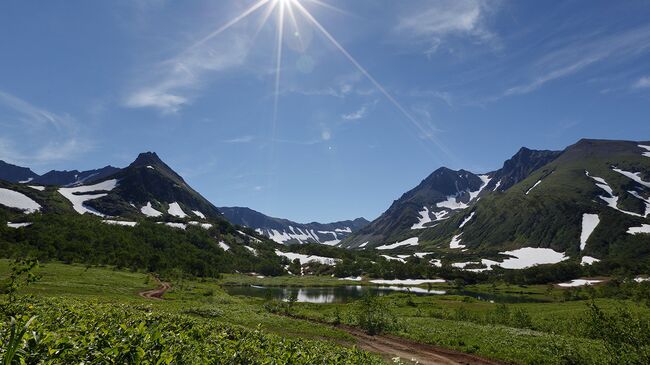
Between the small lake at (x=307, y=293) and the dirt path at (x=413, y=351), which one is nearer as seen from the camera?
the dirt path at (x=413, y=351)

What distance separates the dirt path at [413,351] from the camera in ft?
113

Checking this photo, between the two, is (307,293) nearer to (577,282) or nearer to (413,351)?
(413,351)

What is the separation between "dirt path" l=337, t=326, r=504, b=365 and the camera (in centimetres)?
3431

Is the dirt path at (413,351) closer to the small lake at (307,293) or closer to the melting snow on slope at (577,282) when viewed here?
the small lake at (307,293)

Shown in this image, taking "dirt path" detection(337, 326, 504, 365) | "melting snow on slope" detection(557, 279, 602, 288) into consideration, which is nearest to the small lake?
"dirt path" detection(337, 326, 504, 365)

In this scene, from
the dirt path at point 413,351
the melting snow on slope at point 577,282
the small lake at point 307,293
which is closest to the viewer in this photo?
the dirt path at point 413,351

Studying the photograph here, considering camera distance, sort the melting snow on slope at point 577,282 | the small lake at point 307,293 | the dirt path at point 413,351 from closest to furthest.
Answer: the dirt path at point 413,351
the small lake at point 307,293
the melting snow on slope at point 577,282

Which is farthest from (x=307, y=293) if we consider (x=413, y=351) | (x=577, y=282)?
(x=577, y=282)

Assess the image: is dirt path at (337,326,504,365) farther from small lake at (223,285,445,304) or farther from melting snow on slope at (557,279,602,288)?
melting snow on slope at (557,279,602,288)

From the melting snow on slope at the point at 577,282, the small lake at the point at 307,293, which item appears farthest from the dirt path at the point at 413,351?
the melting snow on slope at the point at 577,282

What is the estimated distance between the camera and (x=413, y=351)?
37688 mm

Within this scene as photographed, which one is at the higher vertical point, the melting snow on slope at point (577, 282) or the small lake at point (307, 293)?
the melting snow on slope at point (577, 282)

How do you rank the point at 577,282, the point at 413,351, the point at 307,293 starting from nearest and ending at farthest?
the point at 413,351 < the point at 307,293 < the point at 577,282

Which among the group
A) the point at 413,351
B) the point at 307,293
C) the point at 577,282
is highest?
the point at 577,282
